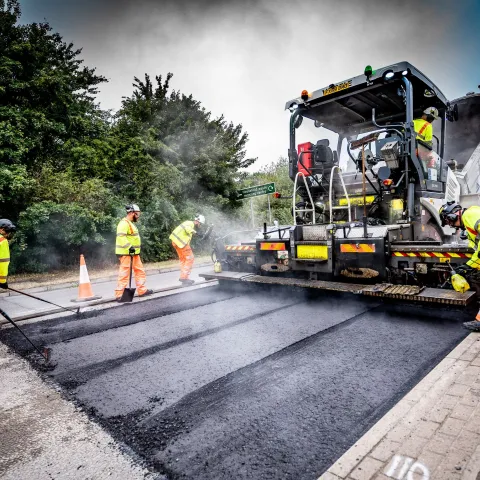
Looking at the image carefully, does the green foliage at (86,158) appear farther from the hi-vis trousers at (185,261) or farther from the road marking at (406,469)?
the road marking at (406,469)

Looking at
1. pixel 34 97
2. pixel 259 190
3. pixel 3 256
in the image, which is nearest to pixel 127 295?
pixel 3 256

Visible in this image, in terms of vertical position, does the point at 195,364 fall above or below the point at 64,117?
below

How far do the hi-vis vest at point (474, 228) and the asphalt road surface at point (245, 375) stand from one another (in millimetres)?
738

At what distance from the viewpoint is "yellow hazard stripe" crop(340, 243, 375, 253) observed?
4.23m

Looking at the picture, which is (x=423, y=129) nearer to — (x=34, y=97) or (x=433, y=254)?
(x=433, y=254)

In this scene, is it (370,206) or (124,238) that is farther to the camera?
(124,238)

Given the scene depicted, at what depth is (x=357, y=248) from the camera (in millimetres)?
4352

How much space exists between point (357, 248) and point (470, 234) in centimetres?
120

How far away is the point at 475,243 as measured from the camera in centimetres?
355

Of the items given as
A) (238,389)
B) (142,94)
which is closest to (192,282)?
(238,389)

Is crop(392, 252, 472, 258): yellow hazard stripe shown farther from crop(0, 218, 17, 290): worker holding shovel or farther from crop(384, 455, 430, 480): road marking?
crop(0, 218, 17, 290): worker holding shovel

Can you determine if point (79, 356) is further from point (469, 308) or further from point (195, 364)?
point (469, 308)

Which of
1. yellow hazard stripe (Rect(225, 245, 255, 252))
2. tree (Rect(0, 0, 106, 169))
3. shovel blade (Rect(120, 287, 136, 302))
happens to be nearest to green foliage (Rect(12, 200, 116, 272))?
tree (Rect(0, 0, 106, 169))

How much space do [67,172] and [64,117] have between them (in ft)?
7.56
